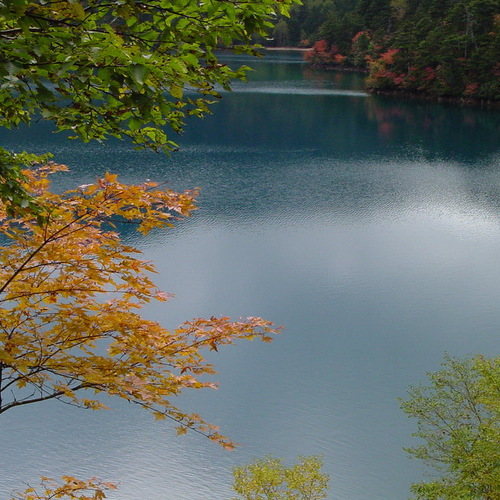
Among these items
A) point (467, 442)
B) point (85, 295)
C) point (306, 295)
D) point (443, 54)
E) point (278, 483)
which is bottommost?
point (306, 295)

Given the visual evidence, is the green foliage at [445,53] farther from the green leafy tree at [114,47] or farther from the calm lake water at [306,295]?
the green leafy tree at [114,47]

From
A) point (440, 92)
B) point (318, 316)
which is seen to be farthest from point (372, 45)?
point (318, 316)

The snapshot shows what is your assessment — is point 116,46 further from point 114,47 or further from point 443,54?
point 443,54

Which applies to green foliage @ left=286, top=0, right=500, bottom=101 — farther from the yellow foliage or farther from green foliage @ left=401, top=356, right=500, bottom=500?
the yellow foliage

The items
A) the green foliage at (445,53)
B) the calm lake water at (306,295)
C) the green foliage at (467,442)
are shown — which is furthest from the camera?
the green foliage at (445,53)

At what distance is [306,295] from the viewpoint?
12039 millimetres

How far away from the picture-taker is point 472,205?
57.7 feet

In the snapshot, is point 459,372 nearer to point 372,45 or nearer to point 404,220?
point 404,220

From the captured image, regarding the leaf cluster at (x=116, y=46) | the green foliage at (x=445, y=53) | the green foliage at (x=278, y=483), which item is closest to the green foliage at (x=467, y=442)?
the green foliage at (x=278, y=483)

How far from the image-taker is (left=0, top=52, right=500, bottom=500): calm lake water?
25.8ft

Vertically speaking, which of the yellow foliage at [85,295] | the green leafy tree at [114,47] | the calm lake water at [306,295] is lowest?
the calm lake water at [306,295]

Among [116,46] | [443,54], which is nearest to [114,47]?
[116,46]

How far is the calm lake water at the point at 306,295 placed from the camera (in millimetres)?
7871

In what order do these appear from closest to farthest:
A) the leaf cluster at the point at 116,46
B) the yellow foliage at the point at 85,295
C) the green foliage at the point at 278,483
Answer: the leaf cluster at the point at 116,46
the yellow foliage at the point at 85,295
the green foliage at the point at 278,483
